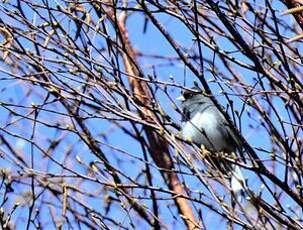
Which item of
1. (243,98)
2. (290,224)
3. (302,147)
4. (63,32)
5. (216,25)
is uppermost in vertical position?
(216,25)

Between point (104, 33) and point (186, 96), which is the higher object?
point (186, 96)

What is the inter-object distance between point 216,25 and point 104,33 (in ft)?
2.41

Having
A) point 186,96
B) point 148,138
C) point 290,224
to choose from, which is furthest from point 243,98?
point 186,96

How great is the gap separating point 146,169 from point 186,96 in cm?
114

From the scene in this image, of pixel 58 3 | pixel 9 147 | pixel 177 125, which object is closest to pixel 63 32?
pixel 58 3

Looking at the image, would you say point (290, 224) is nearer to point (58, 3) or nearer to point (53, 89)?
point (53, 89)

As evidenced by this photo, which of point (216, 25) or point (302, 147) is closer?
point (302, 147)

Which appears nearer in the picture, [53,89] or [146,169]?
[53,89]

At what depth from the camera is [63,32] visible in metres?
3.63

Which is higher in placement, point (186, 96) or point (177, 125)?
point (186, 96)

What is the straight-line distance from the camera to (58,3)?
3631mm

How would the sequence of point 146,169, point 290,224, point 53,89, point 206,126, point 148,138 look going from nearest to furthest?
point 290,224
point 53,89
point 146,169
point 148,138
point 206,126

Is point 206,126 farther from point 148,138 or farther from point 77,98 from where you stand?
point 77,98

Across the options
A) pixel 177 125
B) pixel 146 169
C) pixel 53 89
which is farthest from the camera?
pixel 146 169
